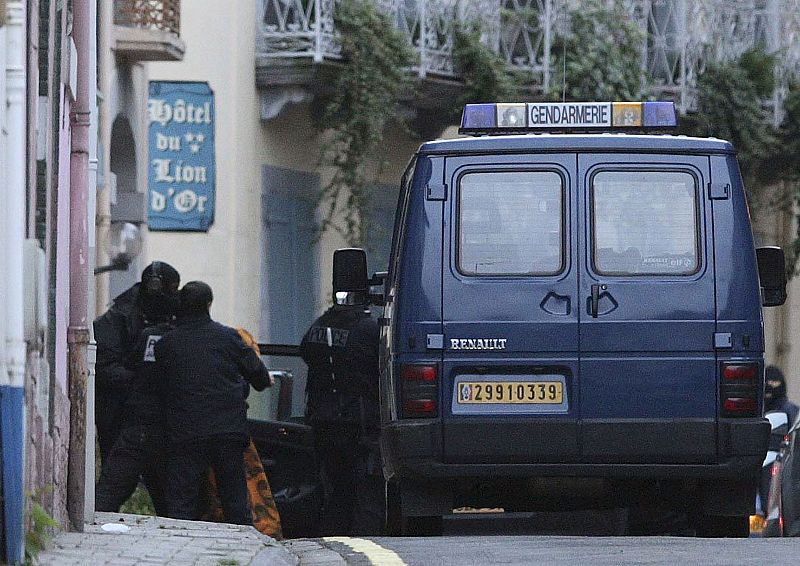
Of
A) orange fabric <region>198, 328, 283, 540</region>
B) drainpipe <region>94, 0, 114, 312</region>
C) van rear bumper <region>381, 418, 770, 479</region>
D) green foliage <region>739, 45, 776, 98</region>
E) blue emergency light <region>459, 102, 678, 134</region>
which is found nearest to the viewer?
van rear bumper <region>381, 418, 770, 479</region>

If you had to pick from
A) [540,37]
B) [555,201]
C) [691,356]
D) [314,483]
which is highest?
[540,37]

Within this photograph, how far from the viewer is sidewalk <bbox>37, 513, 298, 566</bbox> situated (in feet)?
32.7

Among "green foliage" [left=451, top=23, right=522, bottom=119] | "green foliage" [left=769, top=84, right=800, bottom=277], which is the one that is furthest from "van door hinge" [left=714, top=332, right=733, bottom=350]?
"green foliage" [left=769, top=84, right=800, bottom=277]

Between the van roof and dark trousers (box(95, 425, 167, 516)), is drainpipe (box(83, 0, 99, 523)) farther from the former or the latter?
dark trousers (box(95, 425, 167, 516))

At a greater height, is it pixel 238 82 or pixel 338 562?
pixel 238 82

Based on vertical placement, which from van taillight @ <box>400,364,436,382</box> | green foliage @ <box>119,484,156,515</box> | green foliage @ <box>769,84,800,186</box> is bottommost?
green foliage @ <box>119,484,156,515</box>

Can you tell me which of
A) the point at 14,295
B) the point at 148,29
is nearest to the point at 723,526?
the point at 14,295

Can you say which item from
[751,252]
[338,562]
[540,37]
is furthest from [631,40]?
[338,562]

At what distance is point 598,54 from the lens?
26.7m

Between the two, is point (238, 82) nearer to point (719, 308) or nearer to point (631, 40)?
point (631, 40)

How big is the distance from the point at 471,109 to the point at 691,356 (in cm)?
189

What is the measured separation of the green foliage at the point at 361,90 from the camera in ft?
80.3

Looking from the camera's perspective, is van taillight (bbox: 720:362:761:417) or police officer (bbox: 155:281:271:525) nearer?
van taillight (bbox: 720:362:761:417)

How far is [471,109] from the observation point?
501 inches
